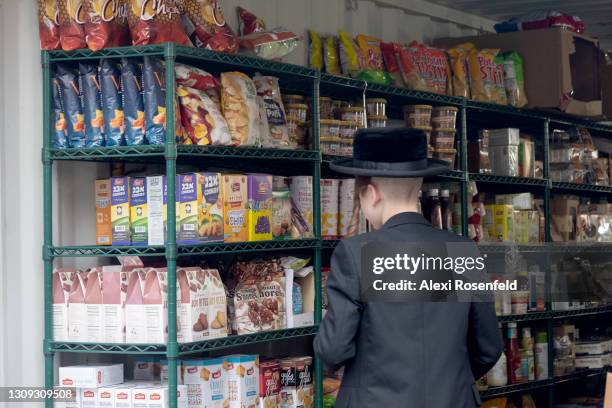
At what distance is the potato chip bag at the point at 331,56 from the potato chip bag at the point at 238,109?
47.6 inches

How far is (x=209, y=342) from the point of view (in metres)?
4.52

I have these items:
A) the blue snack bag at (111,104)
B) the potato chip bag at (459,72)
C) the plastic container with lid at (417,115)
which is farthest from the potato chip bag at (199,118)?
the potato chip bag at (459,72)

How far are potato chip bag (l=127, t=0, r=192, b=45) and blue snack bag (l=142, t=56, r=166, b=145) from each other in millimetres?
93

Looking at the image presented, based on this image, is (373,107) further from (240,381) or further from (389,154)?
(389,154)

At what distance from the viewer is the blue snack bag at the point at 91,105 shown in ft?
15.0

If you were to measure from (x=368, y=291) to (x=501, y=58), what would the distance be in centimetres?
354

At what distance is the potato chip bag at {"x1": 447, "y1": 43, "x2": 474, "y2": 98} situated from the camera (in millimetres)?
6496

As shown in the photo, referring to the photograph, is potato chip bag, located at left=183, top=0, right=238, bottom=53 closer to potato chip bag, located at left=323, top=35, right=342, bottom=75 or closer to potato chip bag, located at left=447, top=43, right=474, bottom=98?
potato chip bag, located at left=323, top=35, right=342, bottom=75

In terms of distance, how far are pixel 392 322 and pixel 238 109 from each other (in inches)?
59.1

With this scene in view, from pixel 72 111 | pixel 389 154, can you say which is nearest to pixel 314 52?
pixel 72 111

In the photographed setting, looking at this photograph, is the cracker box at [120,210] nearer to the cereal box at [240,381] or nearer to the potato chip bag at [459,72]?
the cereal box at [240,381]

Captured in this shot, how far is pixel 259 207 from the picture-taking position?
4.87m

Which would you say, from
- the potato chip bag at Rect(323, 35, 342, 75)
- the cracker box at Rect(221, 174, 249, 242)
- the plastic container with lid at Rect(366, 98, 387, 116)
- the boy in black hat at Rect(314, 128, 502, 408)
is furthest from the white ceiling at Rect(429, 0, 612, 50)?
the boy in black hat at Rect(314, 128, 502, 408)

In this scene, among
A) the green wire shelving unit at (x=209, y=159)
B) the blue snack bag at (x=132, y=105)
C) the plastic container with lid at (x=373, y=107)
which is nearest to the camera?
the green wire shelving unit at (x=209, y=159)
